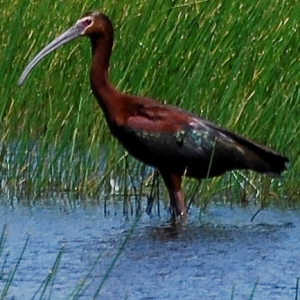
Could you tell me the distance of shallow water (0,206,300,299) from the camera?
20.0 ft

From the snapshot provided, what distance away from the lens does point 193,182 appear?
8547 millimetres

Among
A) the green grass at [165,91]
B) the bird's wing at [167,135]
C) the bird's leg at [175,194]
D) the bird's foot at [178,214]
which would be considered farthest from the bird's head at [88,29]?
the bird's foot at [178,214]

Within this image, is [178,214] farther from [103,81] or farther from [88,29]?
[88,29]

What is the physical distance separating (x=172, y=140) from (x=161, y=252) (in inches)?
53.7

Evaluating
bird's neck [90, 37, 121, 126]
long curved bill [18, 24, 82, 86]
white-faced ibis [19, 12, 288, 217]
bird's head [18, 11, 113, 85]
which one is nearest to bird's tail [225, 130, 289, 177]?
white-faced ibis [19, 12, 288, 217]

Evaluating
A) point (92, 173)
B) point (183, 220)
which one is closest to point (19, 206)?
point (92, 173)

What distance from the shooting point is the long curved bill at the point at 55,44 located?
8206mm

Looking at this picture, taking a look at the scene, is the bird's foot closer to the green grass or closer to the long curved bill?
the green grass

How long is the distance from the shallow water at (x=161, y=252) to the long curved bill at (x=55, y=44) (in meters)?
0.87

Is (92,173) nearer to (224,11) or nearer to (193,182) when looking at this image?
(193,182)

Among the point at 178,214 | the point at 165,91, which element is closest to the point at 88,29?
the point at 165,91

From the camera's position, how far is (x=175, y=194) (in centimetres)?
789

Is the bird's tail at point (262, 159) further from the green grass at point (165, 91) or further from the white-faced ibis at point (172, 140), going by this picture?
the green grass at point (165, 91)

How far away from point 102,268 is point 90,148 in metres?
1.92
